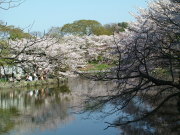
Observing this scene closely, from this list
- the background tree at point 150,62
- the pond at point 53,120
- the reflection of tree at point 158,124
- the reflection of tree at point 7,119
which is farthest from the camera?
the reflection of tree at point 7,119

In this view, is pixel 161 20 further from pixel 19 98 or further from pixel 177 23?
pixel 19 98

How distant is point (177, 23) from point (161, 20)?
107 cm

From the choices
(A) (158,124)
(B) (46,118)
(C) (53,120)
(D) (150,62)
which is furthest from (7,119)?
(D) (150,62)

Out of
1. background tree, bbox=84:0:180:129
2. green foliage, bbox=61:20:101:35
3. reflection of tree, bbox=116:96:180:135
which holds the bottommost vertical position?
reflection of tree, bbox=116:96:180:135

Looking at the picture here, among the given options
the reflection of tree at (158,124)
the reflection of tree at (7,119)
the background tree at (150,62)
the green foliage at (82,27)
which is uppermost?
the green foliage at (82,27)

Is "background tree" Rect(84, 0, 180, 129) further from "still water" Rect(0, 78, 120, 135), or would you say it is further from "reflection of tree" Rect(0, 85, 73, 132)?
"reflection of tree" Rect(0, 85, 73, 132)

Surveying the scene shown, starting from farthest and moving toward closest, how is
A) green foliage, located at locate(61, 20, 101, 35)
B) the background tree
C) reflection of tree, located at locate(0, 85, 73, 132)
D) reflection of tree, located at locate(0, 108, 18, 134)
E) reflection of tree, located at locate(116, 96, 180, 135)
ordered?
1. green foliage, located at locate(61, 20, 101, 35)
2. reflection of tree, located at locate(0, 85, 73, 132)
3. reflection of tree, located at locate(0, 108, 18, 134)
4. reflection of tree, located at locate(116, 96, 180, 135)
5. the background tree

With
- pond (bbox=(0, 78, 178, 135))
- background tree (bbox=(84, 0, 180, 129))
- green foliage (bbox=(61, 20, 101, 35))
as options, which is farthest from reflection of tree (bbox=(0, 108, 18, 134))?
green foliage (bbox=(61, 20, 101, 35))

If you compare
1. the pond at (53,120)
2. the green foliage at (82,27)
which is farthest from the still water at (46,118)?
the green foliage at (82,27)

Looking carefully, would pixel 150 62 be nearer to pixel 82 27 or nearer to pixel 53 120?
pixel 53 120

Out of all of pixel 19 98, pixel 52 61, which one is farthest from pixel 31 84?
pixel 52 61

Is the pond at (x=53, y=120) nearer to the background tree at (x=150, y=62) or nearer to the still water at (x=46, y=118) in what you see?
the still water at (x=46, y=118)

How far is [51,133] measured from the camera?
33.9 feet

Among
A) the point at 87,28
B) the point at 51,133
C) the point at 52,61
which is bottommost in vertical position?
the point at 51,133
